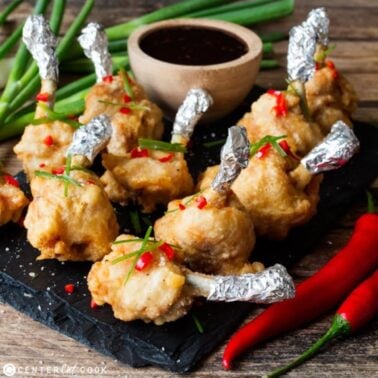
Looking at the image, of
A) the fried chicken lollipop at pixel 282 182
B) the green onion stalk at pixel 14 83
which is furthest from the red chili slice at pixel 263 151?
the green onion stalk at pixel 14 83

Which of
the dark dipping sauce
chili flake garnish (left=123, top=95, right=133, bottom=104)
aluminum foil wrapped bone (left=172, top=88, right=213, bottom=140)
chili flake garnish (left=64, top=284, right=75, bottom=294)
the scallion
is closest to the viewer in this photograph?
chili flake garnish (left=64, top=284, right=75, bottom=294)

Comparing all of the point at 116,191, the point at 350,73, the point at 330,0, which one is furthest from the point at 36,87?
the point at 330,0

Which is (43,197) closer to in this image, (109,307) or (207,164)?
(109,307)

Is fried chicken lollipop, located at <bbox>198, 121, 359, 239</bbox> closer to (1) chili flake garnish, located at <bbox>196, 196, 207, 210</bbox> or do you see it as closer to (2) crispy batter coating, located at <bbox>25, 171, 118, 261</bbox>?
(1) chili flake garnish, located at <bbox>196, 196, 207, 210</bbox>

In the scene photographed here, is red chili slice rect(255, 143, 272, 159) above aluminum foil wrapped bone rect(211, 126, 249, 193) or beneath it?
beneath

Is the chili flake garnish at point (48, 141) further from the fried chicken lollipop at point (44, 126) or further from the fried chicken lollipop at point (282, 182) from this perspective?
the fried chicken lollipop at point (282, 182)

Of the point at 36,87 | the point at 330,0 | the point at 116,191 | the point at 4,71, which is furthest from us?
the point at 330,0

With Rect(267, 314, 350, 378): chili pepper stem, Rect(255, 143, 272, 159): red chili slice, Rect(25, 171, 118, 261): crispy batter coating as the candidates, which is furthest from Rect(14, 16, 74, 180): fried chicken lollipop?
Rect(267, 314, 350, 378): chili pepper stem
